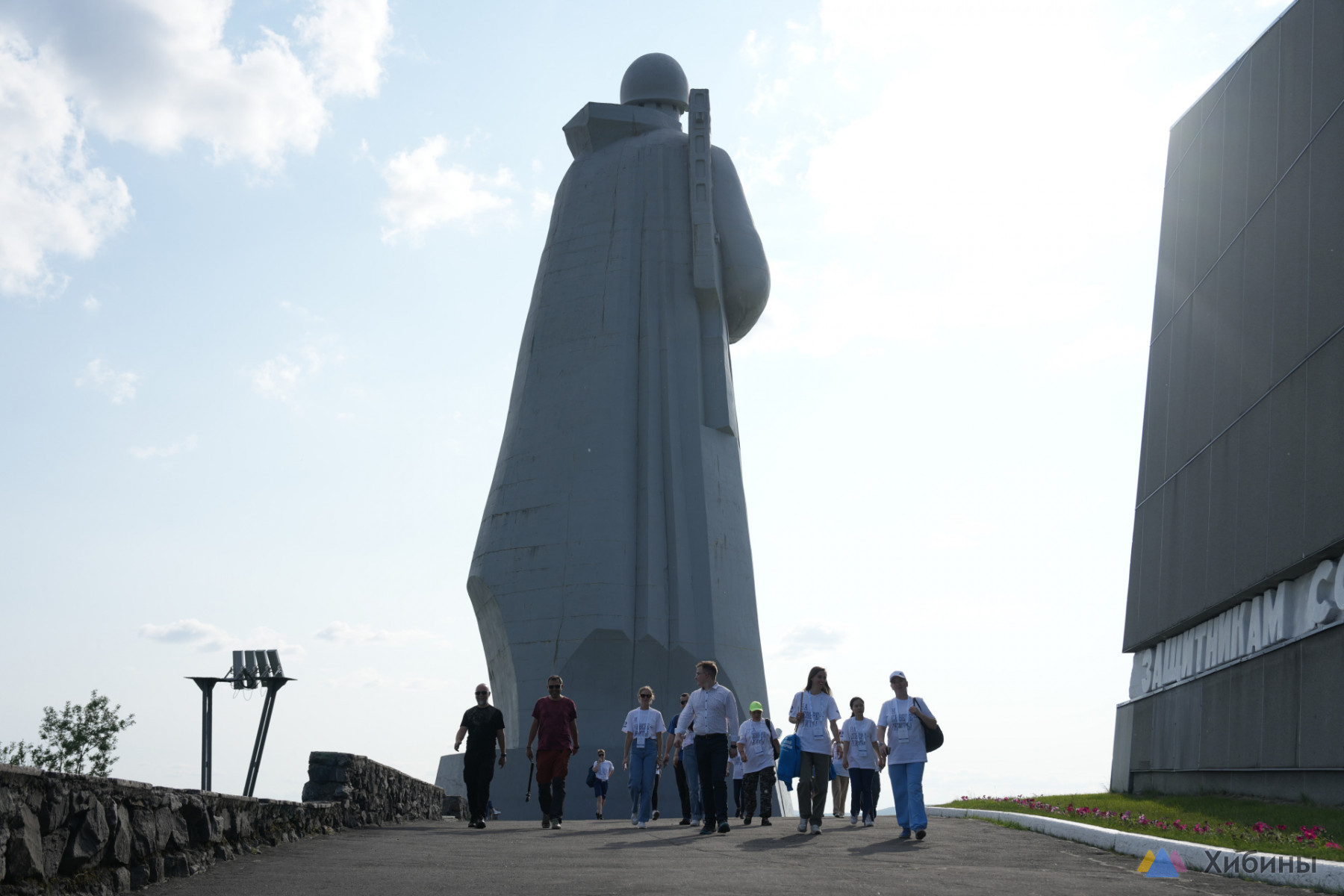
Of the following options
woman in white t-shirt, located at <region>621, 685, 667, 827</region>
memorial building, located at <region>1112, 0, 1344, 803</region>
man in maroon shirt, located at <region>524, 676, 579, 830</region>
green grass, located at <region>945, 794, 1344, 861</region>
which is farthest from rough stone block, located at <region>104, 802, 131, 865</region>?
memorial building, located at <region>1112, 0, 1344, 803</region>

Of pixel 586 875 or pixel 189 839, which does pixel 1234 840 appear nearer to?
pixel 586 875

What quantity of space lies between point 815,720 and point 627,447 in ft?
45.0

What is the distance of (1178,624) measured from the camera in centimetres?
1623

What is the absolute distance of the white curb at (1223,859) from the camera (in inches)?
251

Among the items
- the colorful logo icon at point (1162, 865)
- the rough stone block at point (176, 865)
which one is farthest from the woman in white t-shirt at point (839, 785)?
the rough stone block at point (176, 865)

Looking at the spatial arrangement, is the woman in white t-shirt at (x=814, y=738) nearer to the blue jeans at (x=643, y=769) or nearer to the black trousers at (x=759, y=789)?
the black trousers at (x=759, y=789)

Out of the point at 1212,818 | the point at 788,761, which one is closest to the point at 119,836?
the point at 1212,818

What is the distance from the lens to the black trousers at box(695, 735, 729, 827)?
10039 mm

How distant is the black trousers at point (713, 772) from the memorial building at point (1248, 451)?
5114 millimetres

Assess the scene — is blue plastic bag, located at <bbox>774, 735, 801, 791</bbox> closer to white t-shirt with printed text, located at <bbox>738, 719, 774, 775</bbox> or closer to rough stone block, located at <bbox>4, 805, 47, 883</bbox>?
white t-shirt with printed text, located at <bbox>738, 719, 774, 775</bbox>

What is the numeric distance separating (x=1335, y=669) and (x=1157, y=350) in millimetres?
8661

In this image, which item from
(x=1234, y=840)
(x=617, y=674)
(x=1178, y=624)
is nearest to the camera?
(x=1234, y=840)

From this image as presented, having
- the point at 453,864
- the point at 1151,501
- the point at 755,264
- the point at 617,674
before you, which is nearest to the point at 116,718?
the point at 617,674

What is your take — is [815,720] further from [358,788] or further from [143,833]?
[143,833]
